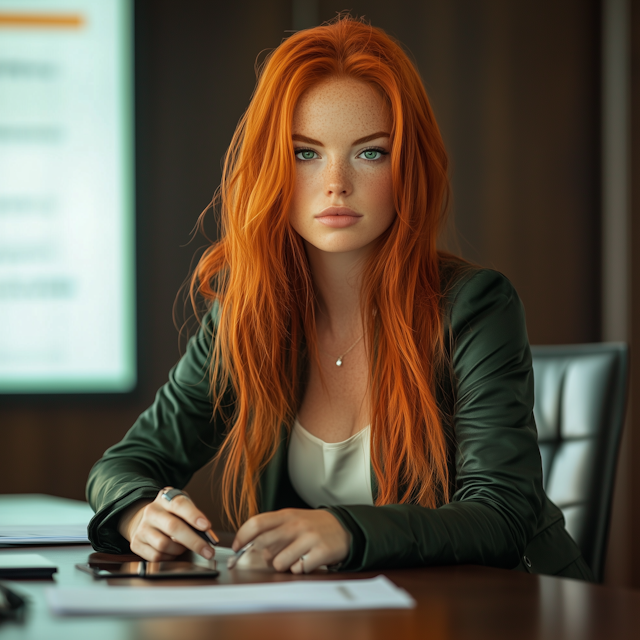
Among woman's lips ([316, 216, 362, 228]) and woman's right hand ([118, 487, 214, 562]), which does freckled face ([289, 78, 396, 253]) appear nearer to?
woman's lips ([316, 216, 362, 228])

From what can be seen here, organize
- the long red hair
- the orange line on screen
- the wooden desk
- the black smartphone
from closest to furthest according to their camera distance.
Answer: the wooden desk, the black smartphone, the long red hair, the orange line on screen

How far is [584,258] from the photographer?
10.2 feet

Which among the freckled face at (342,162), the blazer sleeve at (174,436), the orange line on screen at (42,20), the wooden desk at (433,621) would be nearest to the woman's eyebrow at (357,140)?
the freckled face at (342,162)

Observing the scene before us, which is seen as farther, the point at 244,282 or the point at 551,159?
the point at 551,159

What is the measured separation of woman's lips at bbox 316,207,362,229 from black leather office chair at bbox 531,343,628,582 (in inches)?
22.8

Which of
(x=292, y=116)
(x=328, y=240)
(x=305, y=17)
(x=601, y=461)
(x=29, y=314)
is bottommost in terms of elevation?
(x=601, y=461)

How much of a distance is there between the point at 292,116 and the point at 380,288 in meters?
0.32

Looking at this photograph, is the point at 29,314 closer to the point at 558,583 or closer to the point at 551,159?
the point at 551,159

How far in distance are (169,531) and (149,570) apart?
94 mm

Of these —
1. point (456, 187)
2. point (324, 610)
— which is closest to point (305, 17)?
point (456, 187)

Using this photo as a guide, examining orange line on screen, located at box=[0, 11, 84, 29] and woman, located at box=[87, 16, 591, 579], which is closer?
woman, located at box=[87, 16, 591, 579]

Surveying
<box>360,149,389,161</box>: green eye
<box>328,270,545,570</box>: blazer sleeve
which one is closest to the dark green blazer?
<box>328,270,545,570</box>: blazer sleeve

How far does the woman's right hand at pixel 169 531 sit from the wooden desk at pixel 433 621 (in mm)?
157

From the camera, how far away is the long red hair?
3.97 feet
